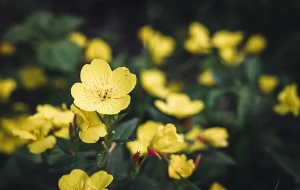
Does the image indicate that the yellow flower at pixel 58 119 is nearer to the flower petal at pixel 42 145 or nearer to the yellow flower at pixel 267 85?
the flower petal at pixel 42 145

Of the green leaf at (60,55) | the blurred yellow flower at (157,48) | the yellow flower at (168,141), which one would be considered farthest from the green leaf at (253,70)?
the green leaf at (60,55)

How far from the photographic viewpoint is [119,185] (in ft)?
3.59

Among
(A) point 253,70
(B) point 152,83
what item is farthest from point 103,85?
(A) point 253,70

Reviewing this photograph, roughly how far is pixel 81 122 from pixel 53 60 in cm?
105

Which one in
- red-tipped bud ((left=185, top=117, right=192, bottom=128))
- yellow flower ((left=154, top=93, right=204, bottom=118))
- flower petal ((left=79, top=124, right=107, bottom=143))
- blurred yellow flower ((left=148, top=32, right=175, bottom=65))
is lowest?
red-tipped bud ((left=185, top=117, right=192, bottom=128))

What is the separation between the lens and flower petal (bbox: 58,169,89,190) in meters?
0.96

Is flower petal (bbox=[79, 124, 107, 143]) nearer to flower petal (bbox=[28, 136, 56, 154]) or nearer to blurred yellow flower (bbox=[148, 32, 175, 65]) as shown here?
flower petal (bbox=[28, 136, 56, 154])

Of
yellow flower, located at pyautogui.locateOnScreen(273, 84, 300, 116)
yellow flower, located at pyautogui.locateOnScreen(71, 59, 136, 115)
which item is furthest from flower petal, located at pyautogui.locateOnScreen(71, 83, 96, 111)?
yellow flower, located at pyautogui.locateOnScreen(273, 84, 300, 116)

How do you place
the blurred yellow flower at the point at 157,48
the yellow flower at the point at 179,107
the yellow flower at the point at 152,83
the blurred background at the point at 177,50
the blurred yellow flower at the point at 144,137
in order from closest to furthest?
the blurred yellow flower at the point at 144,137
the yellow flower at the point at 179,107
the blurred background at the point at 177,50
the yellow flower at the point at 152,83
the blurred yellow flower at the point at 157,48

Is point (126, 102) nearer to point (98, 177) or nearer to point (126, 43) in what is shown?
point (98, 177)

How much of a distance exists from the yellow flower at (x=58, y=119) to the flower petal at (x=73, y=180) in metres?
0.19

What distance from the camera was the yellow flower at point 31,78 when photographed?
2.16m

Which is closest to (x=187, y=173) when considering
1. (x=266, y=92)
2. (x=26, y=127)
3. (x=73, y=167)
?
(x=73, y=167)

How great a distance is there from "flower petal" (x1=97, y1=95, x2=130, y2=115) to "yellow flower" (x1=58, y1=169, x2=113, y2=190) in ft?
0.57
